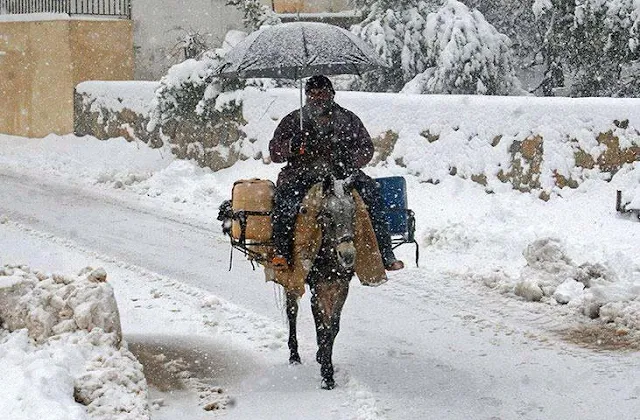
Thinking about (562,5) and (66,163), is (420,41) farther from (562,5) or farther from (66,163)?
(66,163)

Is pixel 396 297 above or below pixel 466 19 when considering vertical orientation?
below

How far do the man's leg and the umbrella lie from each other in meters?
0.95

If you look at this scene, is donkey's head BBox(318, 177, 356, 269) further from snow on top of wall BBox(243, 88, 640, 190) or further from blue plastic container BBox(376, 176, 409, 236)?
snow on top of wall BBox(243, 88, 640, 190)

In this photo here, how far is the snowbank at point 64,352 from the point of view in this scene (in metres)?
5.18

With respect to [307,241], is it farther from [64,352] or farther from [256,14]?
[256,14]

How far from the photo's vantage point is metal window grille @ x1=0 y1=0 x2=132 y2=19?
2209cm

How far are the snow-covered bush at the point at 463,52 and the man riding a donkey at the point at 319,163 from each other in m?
9.08


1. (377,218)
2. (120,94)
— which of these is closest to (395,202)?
(377,218)

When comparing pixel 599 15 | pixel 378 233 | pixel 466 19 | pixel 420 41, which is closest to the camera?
pixel 378 233

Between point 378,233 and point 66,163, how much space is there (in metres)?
13.6

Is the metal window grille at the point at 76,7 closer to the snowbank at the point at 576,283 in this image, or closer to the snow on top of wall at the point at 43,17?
the snow on top of wall at the point at 43,17

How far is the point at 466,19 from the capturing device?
14.9 metres

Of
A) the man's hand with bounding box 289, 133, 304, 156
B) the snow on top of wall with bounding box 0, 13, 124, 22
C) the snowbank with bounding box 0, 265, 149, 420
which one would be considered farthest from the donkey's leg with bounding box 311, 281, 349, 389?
the snow on top of wall with bounding box 0, 13, 124, 22

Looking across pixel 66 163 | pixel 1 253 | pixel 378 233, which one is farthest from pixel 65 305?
pixel 66 163
